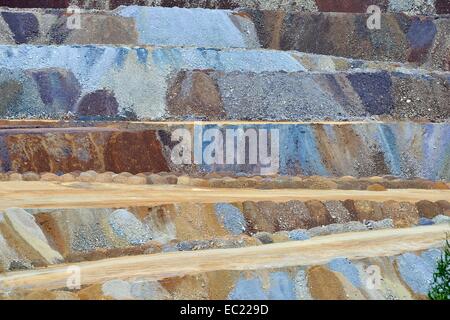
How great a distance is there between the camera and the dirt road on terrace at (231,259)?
2217 centimetres

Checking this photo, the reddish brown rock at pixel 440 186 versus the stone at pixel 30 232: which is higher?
the stone at pixel 30 232

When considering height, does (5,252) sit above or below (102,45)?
below

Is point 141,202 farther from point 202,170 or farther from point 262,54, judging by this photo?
point 262,54

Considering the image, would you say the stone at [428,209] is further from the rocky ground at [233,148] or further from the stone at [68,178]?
the stone at [68,178]

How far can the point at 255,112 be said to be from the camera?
130 feet

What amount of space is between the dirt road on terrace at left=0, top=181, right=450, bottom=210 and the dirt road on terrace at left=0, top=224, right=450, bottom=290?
362 cm

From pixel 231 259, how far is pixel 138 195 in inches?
249

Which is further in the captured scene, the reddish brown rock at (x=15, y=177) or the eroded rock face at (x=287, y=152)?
the eroded rock face at (x=287, y=152)

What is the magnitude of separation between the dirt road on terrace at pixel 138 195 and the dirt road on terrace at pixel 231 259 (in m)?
3.62

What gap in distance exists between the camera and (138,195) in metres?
29.2

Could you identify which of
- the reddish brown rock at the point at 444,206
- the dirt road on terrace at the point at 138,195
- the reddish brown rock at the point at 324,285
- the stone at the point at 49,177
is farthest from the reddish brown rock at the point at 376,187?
the reddish brown rock at the point at 324,285

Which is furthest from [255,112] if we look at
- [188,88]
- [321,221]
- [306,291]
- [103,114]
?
[306,291]

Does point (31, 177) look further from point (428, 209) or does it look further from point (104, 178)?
point (428, 209)

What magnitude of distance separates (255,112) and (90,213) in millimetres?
Answer: 13605
